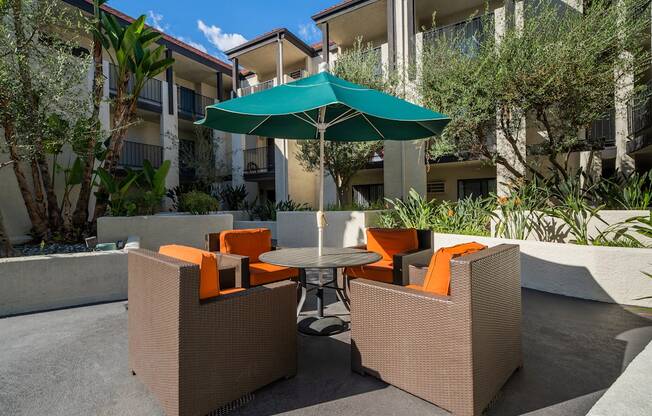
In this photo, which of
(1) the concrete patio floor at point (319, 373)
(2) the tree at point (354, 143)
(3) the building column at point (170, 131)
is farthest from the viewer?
(3) the building column at point (170, 131)

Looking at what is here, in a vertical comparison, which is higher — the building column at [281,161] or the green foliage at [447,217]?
the building column at [281,161]

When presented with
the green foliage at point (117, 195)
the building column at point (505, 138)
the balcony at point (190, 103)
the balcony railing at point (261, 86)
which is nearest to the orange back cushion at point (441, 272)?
the building column at point (505, 138)

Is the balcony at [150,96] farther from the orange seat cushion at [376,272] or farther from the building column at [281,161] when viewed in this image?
the orange seat cushion at [376,272]

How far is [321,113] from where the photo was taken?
3.84m

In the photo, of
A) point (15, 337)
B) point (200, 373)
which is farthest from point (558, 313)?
point (15, 337)

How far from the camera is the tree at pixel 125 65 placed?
6523 mm

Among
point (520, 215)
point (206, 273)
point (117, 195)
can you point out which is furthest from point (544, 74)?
point (117, 195)

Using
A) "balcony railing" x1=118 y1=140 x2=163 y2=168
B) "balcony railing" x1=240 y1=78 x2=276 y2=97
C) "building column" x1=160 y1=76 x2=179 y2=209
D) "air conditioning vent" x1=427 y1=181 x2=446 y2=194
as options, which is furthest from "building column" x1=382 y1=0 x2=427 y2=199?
"balcony railing" x1=118 y1=140 x2=163 y2=168

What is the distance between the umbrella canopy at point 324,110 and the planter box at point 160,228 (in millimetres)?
3955

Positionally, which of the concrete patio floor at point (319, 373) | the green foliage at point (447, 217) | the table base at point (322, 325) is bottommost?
the concrete patio floor at point (319, 373)

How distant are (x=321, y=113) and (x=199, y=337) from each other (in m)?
2.70

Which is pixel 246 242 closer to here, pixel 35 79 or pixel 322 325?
pixel 322 325

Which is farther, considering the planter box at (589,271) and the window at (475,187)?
the window at (475,187)

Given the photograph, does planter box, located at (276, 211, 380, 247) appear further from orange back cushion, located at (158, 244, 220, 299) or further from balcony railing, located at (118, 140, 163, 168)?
balcony railing, located at (118, 140, 163, 168)
